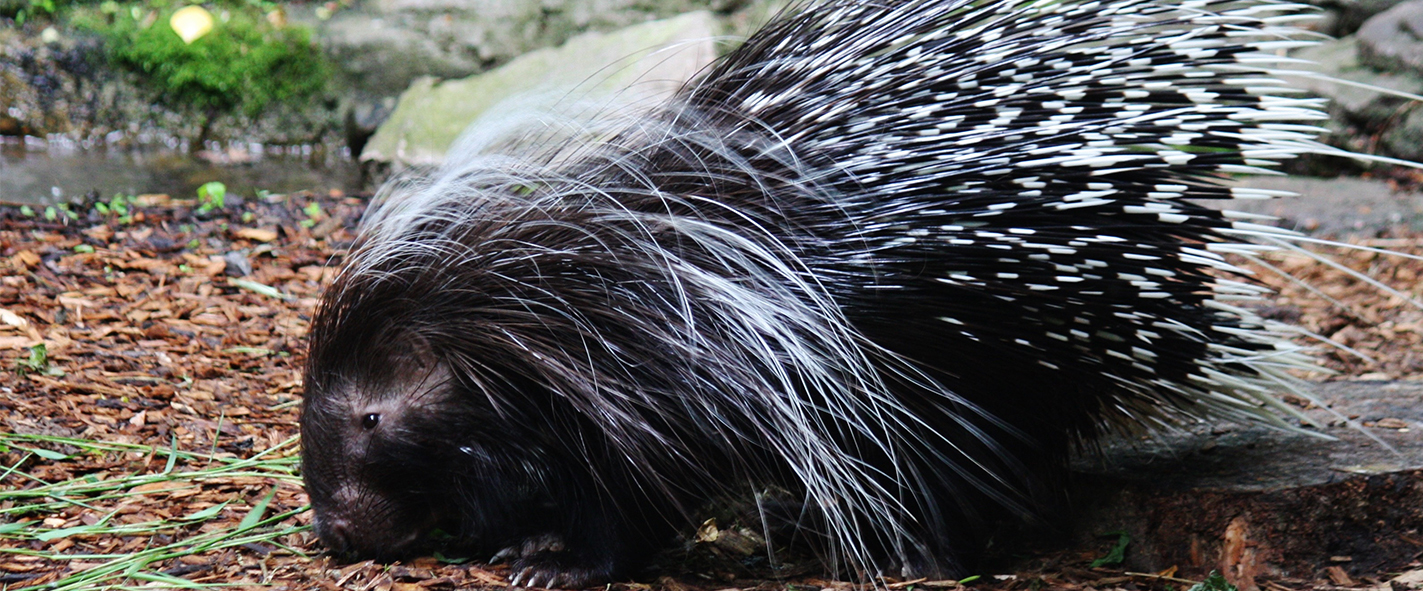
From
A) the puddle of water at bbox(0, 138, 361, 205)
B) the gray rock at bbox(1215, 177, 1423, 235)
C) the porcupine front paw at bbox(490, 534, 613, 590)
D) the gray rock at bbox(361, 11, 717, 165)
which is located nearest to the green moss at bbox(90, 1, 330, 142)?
the puddle of water at bbox(0, 138, 361, 205)

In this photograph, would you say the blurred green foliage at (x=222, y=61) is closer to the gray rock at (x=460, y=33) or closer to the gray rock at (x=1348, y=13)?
the gray rock at (x=460, y=33)

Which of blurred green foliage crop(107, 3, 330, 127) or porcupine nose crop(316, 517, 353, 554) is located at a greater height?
blurred green foliage crop(107, 3, 330, 127)

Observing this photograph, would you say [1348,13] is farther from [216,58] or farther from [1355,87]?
[216,58]

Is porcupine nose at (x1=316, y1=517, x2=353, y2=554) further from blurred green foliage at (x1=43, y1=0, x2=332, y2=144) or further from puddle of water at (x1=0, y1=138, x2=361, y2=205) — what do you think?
blurred green foliage at (x1=43, y1=0, x2=332, y2=144)

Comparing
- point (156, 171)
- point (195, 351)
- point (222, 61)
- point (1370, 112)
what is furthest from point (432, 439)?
point (222, 61)

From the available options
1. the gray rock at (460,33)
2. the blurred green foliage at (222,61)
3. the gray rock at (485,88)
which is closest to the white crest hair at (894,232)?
the gray rock at (485,88)
